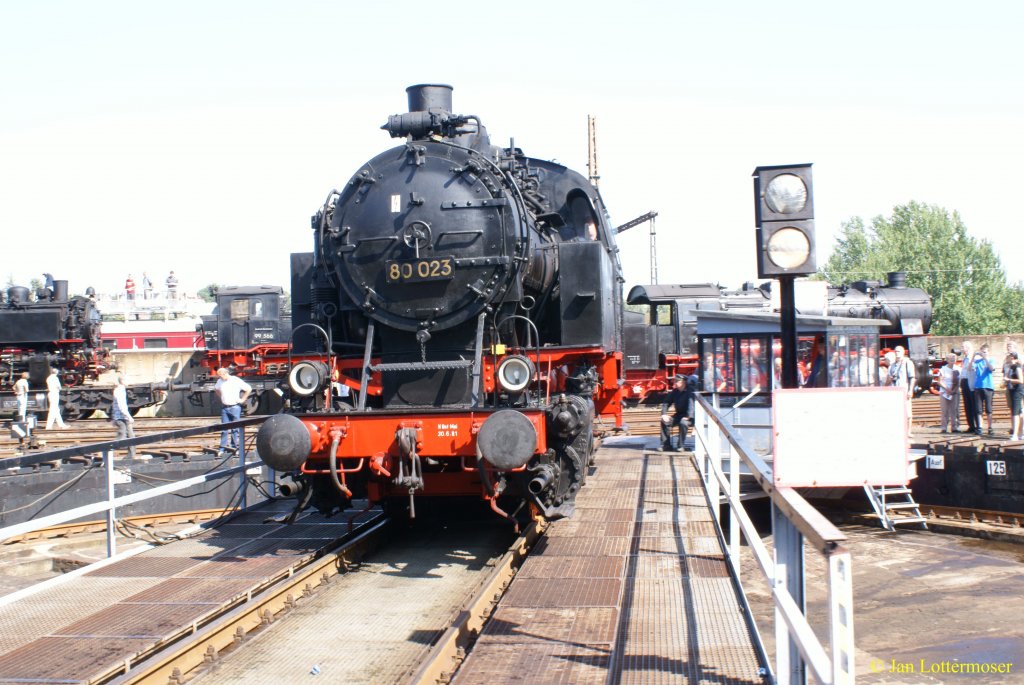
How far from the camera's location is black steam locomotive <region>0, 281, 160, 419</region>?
80.9ft

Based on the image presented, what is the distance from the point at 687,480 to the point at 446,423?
4704 millimetres

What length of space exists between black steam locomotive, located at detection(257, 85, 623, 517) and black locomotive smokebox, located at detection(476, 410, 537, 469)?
1 centimetres

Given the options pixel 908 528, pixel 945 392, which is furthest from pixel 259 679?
pixel 945 392

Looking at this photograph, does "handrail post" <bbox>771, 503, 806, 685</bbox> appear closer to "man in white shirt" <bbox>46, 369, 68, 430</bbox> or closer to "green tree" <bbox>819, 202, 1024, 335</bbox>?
"man in white shirt" <bbox>46, 369, 68, 430</bbox>

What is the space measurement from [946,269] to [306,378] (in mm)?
49235

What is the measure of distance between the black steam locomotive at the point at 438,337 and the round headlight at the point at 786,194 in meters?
2.62

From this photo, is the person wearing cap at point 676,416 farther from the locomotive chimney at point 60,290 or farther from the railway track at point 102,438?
the locomotive chimney at point 60,290

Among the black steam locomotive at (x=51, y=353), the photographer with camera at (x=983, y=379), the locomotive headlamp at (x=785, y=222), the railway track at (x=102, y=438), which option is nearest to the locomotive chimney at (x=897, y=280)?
the photographer with camera at (x=983, y=379)

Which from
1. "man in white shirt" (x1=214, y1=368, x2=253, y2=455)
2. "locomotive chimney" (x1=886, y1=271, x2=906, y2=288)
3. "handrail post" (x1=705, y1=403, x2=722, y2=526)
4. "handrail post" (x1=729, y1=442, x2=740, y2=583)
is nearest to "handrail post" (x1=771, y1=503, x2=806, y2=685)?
"handrail post" (x1=729, y1=442, x2=740, y2=583)

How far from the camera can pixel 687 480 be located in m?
11.2

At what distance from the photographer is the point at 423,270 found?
819cm

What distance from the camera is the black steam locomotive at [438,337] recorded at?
7301 millimetres

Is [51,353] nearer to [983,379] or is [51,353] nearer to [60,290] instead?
[60,290]

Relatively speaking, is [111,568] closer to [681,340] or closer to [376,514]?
[376,514]
